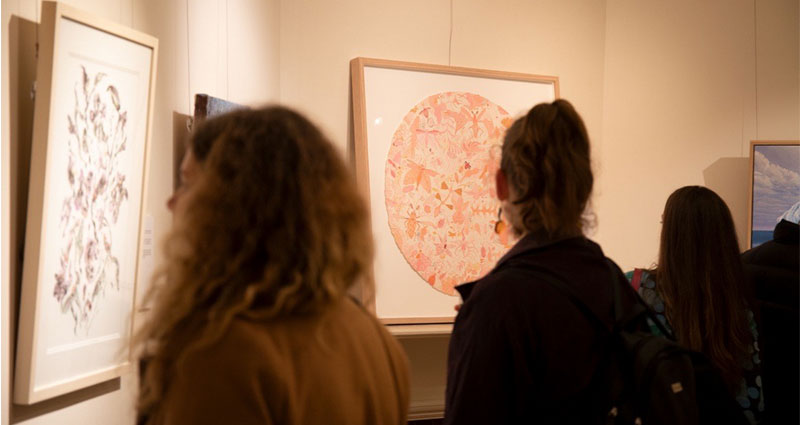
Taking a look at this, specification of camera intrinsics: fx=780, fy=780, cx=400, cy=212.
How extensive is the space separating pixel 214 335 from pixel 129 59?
1708 millimetres

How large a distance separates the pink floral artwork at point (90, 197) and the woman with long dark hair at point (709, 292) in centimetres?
187

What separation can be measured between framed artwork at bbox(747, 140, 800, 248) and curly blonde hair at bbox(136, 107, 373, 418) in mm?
4369

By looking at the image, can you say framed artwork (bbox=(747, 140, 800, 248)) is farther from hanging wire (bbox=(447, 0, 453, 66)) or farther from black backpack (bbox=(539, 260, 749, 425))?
black backpack (bbox=(539, 260, 749, 425))

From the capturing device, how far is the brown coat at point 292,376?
1179 mm

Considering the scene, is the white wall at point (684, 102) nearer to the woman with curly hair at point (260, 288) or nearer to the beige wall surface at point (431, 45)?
the beige wall surface at point (431, 45)

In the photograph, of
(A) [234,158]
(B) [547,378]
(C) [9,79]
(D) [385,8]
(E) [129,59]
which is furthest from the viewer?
(D) [385,8]

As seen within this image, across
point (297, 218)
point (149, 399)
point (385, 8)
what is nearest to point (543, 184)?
point (297, 218)

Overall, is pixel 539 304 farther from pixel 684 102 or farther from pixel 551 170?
pixel 684 102

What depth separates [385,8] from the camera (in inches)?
189

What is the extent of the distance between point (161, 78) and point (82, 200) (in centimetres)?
83

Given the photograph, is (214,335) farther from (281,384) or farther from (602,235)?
(602,235)

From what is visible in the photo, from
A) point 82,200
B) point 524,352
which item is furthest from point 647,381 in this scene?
point 82,200

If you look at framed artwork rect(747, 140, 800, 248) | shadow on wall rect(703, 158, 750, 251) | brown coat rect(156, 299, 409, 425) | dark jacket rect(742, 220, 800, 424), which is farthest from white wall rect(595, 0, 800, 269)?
brown coat rect(156, 299, 409, 425)

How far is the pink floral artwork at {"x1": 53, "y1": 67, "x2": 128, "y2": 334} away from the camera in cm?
228
